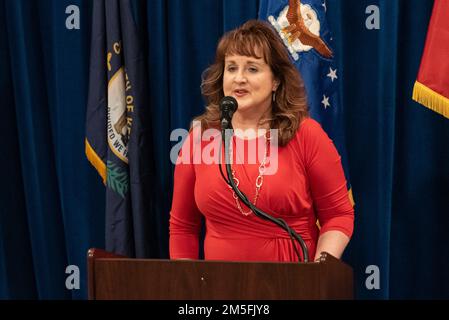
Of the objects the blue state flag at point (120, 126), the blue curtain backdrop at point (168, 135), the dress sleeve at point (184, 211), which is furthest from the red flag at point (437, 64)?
the blue state flag at point (120, 126)

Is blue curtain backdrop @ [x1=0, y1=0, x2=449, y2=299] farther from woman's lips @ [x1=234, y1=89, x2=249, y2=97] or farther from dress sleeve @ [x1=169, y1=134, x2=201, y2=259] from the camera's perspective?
woman's lips @ [x1=234, y1=89, x2=249, y2=97]

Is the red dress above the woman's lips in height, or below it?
below

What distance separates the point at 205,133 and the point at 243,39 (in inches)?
13.9

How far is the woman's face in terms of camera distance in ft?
7.30

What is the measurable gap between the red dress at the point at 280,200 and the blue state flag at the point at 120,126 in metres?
0.75

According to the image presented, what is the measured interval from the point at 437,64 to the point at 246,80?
99 centimetres

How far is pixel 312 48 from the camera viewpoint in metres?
2.86

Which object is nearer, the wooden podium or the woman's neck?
the wooden podium

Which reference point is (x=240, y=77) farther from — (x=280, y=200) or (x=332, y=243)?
(x=332, y=243)

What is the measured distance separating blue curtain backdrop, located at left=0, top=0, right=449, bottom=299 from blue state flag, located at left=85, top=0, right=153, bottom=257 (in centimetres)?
13

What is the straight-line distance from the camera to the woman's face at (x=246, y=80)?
7.30 ft

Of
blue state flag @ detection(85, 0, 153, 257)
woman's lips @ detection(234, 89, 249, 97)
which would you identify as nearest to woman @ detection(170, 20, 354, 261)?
woman's lips @ detection(234, 89, 249, 97)

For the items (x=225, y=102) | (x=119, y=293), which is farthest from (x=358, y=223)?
(x=119, y=293)
